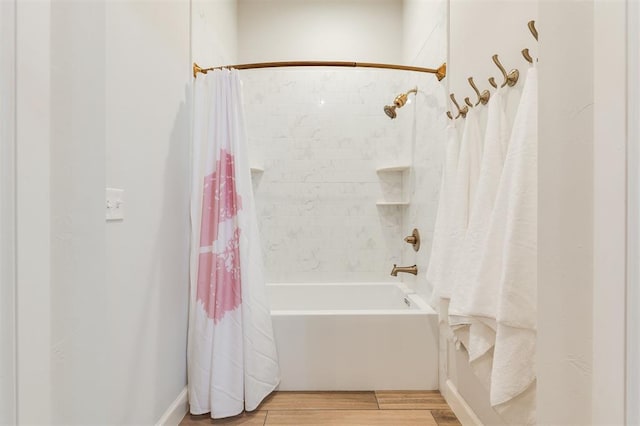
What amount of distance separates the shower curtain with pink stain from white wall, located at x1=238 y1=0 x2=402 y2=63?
136 centimetres

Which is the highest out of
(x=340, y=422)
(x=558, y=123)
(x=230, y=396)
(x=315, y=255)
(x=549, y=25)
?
(x=549, y=25)

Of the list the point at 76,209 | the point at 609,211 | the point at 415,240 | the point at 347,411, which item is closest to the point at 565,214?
the point at 609,211

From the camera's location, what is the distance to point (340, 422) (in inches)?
66.9

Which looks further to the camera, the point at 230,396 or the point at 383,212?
the point at 383,212

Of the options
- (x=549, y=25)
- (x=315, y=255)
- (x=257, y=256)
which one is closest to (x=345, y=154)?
(x=315, y=255)

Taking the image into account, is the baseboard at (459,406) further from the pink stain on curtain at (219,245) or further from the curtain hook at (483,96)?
the curtain hook at (483,96)

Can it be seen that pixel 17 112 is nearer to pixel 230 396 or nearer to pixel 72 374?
pixel 72 374

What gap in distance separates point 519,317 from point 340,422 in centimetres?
109

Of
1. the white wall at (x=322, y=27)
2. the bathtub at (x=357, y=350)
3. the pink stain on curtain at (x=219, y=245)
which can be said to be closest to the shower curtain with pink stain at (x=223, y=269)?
the pink stain on curtain at (x=219, y=245)

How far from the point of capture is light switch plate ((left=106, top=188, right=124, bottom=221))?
1.19 m

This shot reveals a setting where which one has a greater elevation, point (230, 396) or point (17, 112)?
point (17, 112)

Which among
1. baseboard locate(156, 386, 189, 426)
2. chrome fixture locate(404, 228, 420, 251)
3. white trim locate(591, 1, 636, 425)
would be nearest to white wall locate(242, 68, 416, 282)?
chrome fixture locate(404, 228, 420, 251)

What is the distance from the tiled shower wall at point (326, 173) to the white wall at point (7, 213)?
2.39 metres

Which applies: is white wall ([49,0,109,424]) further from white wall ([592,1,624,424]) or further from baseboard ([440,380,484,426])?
baseboard ([440,380,484,426])
